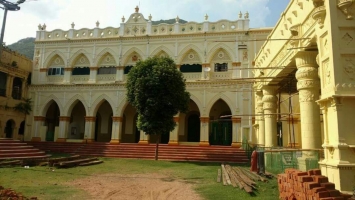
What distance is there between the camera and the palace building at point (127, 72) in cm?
2247

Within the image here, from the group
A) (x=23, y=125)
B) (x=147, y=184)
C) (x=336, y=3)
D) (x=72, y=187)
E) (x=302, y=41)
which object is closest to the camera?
(x=336, y=3)

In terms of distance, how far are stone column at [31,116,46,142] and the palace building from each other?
0.30 ft

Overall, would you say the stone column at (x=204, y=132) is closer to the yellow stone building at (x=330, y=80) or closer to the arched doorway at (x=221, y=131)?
the arched doorway at (x=221, y=131)

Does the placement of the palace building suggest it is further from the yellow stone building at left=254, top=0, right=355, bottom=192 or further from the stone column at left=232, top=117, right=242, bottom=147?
the yellow stone building at left=254, top=0, right=355, bottom=192

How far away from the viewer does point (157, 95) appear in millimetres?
17562

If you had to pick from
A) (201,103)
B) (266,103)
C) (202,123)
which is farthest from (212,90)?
(266,103)

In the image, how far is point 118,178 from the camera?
1159 cm

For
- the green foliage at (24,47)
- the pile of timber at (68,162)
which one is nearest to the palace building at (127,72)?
the pile of timber at (68,162)

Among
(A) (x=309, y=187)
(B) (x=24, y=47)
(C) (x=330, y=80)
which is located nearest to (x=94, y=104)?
(C) (x=330, y=80)

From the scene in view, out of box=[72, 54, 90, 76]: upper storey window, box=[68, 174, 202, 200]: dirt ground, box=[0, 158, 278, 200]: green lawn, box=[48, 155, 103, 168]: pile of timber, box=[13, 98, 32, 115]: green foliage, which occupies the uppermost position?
box=[72, 54, 90, 76]: upper storey window

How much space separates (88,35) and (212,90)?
12652 millimetres

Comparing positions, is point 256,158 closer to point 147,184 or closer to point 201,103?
point 147,184

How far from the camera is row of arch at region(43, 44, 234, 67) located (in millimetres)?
23422

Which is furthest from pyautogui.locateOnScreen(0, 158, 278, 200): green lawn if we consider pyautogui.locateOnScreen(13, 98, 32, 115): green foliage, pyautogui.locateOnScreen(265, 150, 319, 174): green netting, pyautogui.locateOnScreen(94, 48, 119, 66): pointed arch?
pyautogui.locateOnScreen(13, 98, 32, 115): green foliage
